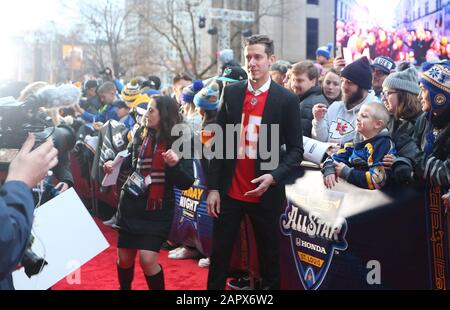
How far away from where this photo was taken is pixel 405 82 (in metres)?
4.55

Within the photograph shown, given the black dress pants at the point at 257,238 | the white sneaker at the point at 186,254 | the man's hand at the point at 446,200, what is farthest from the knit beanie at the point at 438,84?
the white sneaker at the point at 186,254

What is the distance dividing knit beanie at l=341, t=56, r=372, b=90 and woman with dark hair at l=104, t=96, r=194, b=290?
1543 millimetres

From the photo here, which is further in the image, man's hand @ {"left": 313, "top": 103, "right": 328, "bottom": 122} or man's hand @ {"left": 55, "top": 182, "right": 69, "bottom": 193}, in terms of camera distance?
man's hand @ {"left": 313, "top": 103, "right": 328, "bottom": 122}

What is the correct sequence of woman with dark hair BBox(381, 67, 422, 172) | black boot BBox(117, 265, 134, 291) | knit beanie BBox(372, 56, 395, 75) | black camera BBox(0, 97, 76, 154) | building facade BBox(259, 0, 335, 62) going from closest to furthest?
black camera BBox(0, 97, 76, 154) < woman with dark hair BBox(381, 67, 422, 172) < black boot BBox(117, 265, 134, 291) < knit beanie BBox(372, 56, 395, 75) < building facade BBox(259, 0, 335, 62)

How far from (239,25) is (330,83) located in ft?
131

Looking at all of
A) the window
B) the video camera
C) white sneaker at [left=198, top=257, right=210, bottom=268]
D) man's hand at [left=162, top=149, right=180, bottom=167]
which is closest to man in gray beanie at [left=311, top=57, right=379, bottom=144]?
man's hand at [left=162, top=149, right=180, bottom=167]

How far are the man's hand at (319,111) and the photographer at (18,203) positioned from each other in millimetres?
3322

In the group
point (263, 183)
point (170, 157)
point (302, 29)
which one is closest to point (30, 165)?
point (263, 183)

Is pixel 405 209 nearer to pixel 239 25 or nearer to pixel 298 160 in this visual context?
pixel 298 160

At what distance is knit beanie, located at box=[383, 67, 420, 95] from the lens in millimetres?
4523

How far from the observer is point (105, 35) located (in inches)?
1383

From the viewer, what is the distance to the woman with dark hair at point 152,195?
15.1 ft

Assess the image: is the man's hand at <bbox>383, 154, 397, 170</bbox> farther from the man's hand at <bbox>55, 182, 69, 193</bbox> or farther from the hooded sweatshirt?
the man's hand at <bbox>55, 182, 69, 193</bbox>

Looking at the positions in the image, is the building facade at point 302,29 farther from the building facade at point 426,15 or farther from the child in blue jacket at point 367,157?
the child in blue jacket at point 367,157
